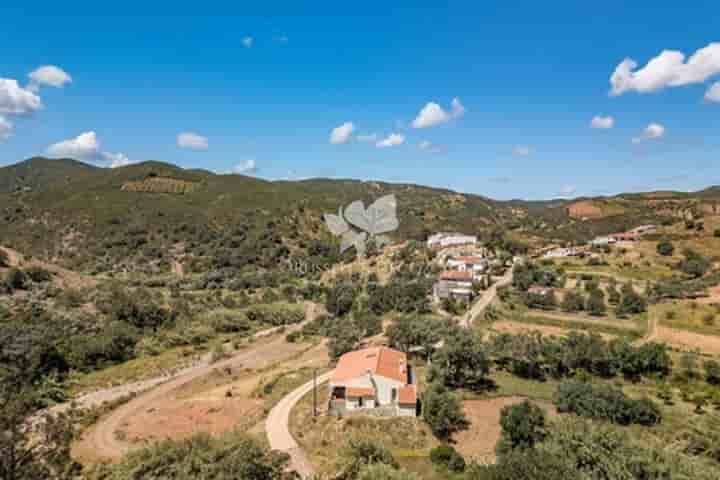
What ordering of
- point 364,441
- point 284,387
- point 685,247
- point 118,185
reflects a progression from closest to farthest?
point 364,441 → point 284,387 → point 685,247 → point 118,185

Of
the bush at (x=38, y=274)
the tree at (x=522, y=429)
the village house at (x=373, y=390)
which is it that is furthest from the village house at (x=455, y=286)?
the bush at (x=38, y=274)

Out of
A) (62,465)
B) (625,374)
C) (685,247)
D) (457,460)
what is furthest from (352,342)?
(685,247)

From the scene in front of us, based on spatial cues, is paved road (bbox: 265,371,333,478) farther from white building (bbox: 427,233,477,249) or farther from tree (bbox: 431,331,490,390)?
white building (bbox: 427,233,477,249)

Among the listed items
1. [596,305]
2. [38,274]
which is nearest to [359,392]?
[596,305]

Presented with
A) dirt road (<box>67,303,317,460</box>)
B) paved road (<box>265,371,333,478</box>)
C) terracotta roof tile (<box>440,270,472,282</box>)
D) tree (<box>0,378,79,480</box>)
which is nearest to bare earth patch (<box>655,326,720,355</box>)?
terracotta roof tile (<box>440,270,472,282</box>)

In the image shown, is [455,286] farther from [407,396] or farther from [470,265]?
[407,396]

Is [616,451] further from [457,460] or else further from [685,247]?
[685,247]
